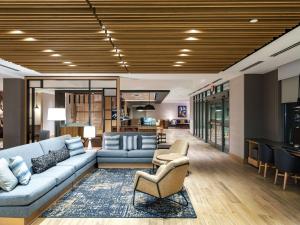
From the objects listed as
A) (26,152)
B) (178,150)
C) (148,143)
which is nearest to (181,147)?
(178,150)

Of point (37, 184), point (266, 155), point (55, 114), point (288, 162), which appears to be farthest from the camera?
point (55, 114)

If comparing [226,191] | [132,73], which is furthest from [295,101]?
[132,73]

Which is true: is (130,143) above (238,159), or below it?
above

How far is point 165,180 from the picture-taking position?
13.2ft

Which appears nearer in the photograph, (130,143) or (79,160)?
(79,160)

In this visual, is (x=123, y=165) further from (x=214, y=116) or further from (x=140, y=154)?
(x=214, y=116)

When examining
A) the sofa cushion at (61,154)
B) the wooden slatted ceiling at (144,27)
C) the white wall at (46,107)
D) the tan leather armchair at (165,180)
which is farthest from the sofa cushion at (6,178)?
the white wall at (46,107)

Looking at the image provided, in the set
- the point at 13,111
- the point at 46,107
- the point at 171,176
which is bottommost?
the point at 171,176

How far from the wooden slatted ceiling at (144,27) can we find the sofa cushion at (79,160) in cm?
224

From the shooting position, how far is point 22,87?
8969mm

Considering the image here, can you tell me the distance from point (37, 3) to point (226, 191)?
4418mm

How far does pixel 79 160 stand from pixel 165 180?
99.0 inches

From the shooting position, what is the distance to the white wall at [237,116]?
27.1 feet

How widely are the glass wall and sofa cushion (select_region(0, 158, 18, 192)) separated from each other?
8044mm
